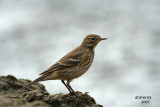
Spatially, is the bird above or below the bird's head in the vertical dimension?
below

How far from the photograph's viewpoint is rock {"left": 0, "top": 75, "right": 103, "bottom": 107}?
6254 millimetres

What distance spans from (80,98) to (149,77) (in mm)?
6443

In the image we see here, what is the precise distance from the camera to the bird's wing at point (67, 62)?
7471 mm

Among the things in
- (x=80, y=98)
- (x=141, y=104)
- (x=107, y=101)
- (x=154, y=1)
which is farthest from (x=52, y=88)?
(x=154, y=1)

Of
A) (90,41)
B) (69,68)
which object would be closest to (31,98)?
(69,68)

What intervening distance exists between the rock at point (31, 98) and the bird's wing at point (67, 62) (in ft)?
2.43

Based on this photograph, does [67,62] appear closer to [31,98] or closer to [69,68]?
[69,68]

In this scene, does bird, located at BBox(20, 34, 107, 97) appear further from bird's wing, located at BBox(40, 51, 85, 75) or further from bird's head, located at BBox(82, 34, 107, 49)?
bird's head, located at BBox(82, 34, 107, 49)

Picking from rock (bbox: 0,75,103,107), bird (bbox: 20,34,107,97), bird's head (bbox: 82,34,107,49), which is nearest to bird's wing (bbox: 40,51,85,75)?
bird (bbox: 20,34,107,97)

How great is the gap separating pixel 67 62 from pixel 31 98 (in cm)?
149

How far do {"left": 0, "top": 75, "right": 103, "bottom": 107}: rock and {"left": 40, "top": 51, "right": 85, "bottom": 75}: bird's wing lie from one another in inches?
29.2

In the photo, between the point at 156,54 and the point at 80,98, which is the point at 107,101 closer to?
the point at 156,54

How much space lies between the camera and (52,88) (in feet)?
40.2

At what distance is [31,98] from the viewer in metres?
6.53
